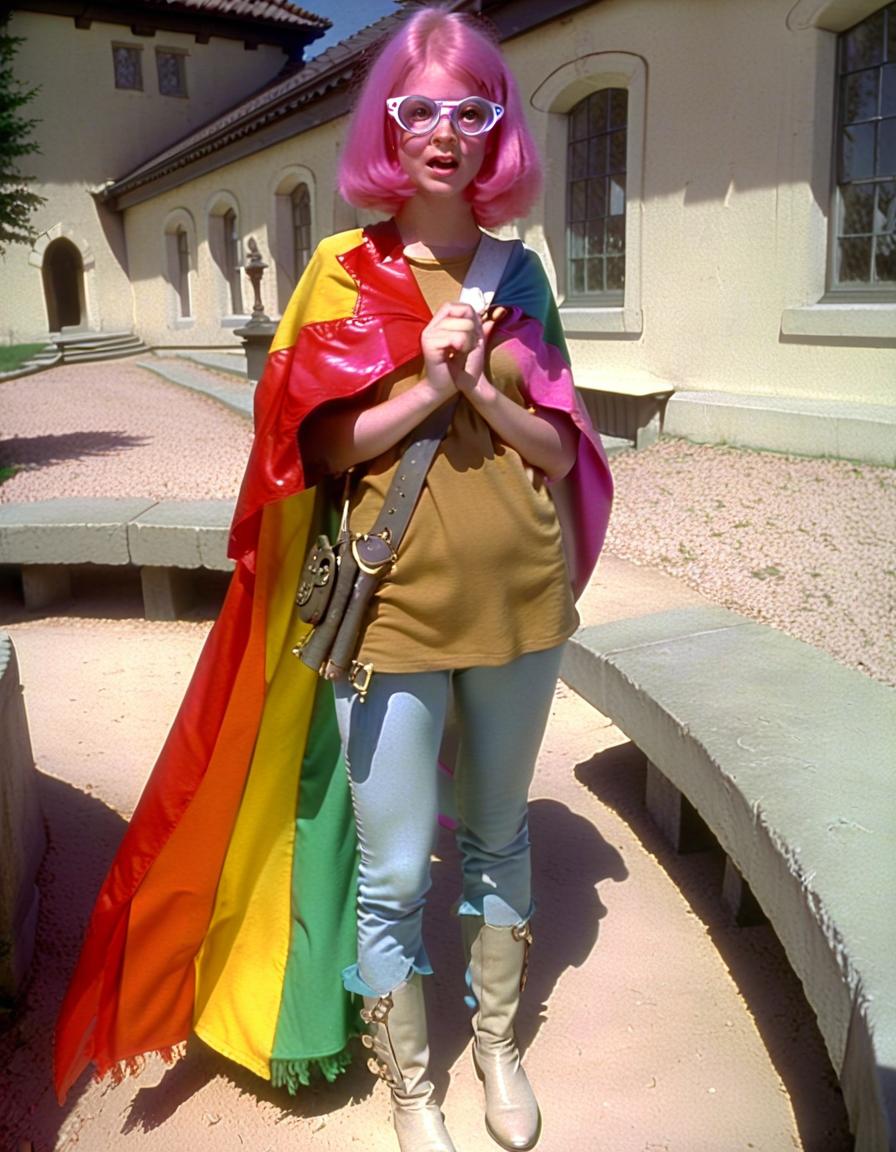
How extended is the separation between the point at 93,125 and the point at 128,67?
153cm

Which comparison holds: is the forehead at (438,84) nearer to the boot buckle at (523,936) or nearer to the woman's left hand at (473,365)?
the woman's left hand at (473,365)

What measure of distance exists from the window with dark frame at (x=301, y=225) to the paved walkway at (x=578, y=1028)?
14.4 m

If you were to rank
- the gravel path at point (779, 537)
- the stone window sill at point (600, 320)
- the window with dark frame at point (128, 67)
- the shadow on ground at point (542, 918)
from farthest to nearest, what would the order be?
the window with dark frame at point (128, 67), the stone window sill at point (600, 320), the gravel path at point (779, 537), the shadow on ground at point (542, 918)

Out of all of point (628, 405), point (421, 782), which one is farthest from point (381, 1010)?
point (628, 405)

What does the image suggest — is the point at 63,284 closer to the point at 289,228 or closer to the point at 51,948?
the point at 289,228

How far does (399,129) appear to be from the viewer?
64.2 inches

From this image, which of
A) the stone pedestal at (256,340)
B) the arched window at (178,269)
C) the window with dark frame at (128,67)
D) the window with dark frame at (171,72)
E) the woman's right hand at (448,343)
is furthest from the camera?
the window with dark frame at (171,72)

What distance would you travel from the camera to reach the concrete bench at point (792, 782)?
60.6 inches

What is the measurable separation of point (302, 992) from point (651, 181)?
320 inches

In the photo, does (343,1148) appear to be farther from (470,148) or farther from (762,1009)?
(470,148)

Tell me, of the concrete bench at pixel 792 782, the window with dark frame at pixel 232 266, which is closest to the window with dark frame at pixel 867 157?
the concrete bench at pixel 792 782

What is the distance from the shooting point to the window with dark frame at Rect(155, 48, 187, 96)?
2288 cm

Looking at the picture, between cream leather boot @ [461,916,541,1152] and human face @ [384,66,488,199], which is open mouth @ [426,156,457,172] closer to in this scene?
human face @ [384,66,488,199]

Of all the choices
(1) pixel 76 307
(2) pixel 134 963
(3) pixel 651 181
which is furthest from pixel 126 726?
(1) pixel 76 307
